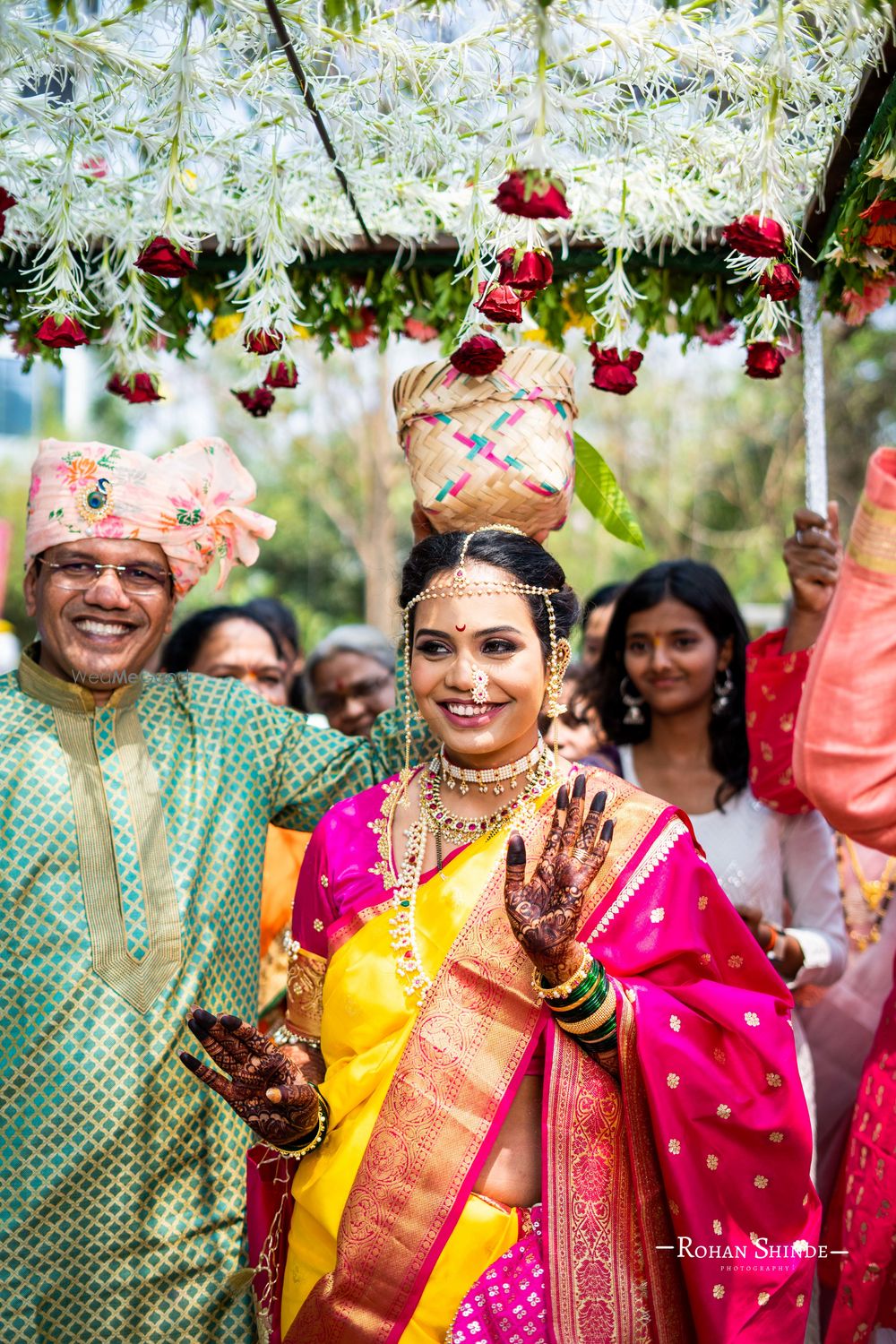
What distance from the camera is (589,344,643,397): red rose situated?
3293mm

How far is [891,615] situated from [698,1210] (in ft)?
3.98

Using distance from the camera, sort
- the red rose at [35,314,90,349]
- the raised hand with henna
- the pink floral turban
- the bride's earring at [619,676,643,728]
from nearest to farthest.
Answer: the red rose at [35,314,90,349], the pink floral turban, the raised hand with henna, the bride's earring at [619,676,643,728]

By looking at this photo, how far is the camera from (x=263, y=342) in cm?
320

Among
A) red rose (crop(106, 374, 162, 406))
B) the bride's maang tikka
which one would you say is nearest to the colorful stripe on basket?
the bride's maang tikka

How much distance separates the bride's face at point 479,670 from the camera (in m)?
2.88

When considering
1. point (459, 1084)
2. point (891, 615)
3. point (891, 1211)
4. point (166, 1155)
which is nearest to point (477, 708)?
point (459, 1084)

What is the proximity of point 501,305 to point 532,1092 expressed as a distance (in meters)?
1.66

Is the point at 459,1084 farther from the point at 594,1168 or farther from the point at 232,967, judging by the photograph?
the point at 232,967

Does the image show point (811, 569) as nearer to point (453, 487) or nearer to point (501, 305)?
point (453, 487)

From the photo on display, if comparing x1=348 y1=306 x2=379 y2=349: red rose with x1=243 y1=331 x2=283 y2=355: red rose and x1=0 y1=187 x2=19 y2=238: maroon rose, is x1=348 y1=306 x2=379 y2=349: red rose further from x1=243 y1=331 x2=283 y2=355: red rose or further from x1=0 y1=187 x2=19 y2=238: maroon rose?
x1=0 y1=187 x2=19 y2=238: maroon rose

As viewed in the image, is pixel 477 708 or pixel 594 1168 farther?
pixel 477 708

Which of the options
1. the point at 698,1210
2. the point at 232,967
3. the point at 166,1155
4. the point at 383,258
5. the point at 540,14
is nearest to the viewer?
the point at 540,14

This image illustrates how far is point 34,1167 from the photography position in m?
3.04

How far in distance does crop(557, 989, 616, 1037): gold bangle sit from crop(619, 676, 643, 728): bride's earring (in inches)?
79.5
